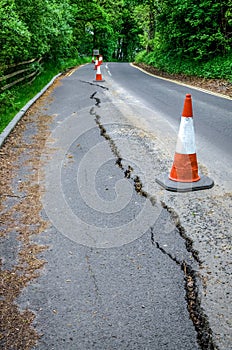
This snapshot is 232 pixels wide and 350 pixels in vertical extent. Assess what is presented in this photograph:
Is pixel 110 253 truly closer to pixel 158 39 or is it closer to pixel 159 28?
pixel 159 28

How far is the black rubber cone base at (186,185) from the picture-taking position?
402 centimetres

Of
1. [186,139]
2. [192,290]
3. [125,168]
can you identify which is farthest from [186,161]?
[192,290]

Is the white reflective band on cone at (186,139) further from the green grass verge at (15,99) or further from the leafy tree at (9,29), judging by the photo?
the leafy tree at (9,29)

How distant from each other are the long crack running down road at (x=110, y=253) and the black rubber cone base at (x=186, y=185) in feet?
0.28

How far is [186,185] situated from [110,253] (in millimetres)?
1519

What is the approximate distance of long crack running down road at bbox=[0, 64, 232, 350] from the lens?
211cm

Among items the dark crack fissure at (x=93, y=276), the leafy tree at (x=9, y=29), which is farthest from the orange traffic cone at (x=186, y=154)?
the leafy tree at (x=9, y=29)

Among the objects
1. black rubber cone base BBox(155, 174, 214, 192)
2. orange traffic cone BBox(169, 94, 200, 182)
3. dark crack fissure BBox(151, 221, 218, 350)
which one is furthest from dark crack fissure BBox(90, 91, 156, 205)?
dark crack fissure BBox(151, 221, 218, 350)

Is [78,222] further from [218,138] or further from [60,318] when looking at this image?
[218,138]

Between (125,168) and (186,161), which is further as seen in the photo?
(125,168)

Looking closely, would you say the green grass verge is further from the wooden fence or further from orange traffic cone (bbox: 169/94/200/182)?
orange traffic cone (bbox: 169/94/200/182)

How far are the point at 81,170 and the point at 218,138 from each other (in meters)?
2.56

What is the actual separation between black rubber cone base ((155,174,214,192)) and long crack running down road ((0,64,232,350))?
86mm

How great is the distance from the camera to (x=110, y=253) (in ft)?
9.47
